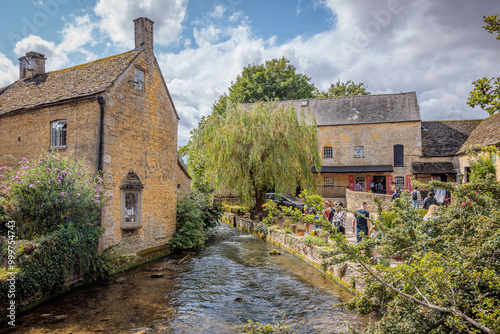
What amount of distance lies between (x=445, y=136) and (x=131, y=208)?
26584 millimetres

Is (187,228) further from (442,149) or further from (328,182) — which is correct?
(442,149)

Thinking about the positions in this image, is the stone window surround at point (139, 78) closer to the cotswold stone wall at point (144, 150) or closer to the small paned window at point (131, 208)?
the cotswold stone wall at point (144, 150)

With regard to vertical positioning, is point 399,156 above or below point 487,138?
below

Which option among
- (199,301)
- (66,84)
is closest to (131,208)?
(199,301)

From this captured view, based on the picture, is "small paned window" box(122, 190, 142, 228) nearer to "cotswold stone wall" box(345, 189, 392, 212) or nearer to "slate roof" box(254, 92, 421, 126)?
"cotswold stone wall" box(345, 189, 392, 212)

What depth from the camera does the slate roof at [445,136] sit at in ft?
84.6

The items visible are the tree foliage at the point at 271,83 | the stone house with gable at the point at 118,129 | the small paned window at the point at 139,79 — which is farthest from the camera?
the tree foliage at the point at 271,83

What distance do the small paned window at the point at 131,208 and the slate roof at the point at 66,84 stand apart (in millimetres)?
3515

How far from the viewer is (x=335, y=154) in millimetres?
28484

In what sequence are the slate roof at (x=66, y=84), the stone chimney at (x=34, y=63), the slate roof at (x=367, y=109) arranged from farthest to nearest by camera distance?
the slate roof at (x=367, y=109), the stone chimney at (x=34, y=63), the slate roof at (x=66, y=84)

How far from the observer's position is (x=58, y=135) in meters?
10.9

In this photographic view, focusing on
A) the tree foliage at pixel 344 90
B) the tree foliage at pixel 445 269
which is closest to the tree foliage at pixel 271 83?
the tree foliage at pixel 344 90

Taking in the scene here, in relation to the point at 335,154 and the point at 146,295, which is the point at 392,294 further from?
the point at 335,154

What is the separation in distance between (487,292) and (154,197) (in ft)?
34.2
